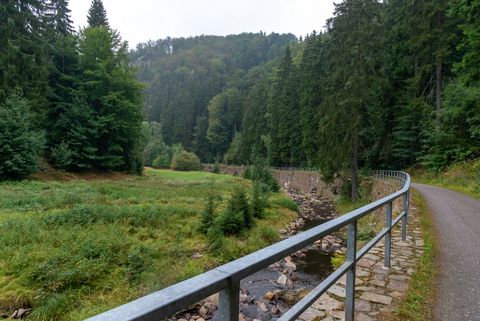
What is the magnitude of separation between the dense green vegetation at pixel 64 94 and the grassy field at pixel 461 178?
26.2 metres

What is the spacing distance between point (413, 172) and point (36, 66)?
32.8 m

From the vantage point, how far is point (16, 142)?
20094 mm

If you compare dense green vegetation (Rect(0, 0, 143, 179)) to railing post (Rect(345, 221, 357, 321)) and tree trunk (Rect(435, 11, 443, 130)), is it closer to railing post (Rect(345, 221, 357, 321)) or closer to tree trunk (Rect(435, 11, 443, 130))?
railing post (Rect(345, 221, 357, 321))

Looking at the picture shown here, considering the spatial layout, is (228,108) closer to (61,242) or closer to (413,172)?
(413,172)

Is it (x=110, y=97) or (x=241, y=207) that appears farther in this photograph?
(x=110, y=97)

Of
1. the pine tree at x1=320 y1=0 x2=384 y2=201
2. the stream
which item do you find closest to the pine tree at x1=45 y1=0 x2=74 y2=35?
the pine tree at x1=320 y1=0 x2=384 y2=201

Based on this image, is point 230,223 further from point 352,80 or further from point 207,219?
point 352,80

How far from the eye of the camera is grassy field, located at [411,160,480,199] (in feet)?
50.9

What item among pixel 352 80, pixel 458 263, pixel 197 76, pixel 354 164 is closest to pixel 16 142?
pixel 352 80

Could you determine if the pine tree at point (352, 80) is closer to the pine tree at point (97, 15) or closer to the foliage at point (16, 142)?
the foliage at point (16, 142)

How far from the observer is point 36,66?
24938 mm

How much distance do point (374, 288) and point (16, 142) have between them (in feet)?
75.8

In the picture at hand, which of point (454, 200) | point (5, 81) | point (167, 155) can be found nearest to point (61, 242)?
point (454, 200)

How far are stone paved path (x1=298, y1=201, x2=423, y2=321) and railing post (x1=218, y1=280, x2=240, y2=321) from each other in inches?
103
